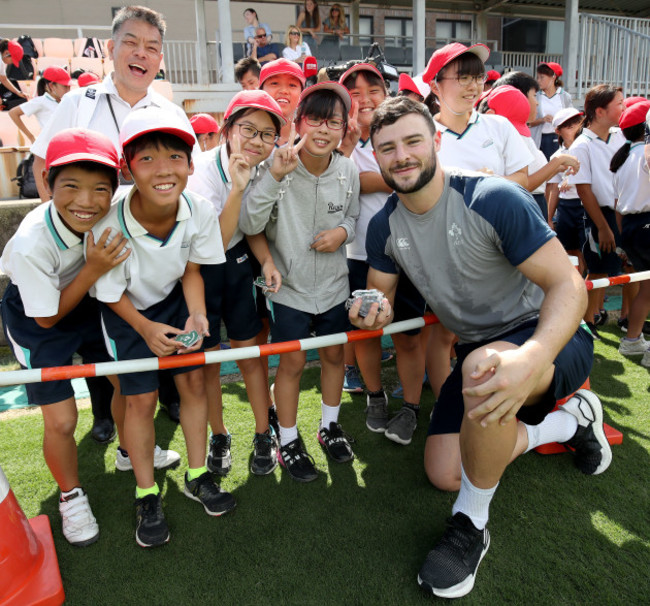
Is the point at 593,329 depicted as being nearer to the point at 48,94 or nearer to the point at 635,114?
the point at 635,114

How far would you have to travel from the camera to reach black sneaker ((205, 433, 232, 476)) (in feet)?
9.45

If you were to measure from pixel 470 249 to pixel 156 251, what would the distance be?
1.41 metres

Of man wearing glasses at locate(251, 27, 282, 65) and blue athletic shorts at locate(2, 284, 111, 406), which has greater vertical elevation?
man wearing glasses at locate(251, 27, 282, 65)

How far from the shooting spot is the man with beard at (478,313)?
190 cm

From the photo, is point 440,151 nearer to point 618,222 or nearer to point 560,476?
point 560,476

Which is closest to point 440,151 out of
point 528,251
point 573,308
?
point 528,251

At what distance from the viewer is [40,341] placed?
2.37 m

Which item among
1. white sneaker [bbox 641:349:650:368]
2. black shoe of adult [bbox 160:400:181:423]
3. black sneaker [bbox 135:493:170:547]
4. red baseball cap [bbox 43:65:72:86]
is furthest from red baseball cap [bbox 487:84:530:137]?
red baseball cap [bbox 43:65:72:86]

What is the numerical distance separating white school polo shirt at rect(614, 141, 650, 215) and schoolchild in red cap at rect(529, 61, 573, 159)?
3573 millimetres

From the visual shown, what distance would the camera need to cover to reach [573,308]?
1.90 metres

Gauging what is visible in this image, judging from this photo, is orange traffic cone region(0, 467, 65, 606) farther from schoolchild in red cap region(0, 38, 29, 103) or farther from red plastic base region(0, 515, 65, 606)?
schoolchild in red cap region(0, 38, 29, 103)

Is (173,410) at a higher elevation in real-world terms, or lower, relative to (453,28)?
lower

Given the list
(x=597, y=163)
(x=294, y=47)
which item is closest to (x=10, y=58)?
(x=294, y=47)

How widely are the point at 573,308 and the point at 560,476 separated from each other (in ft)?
4.16
